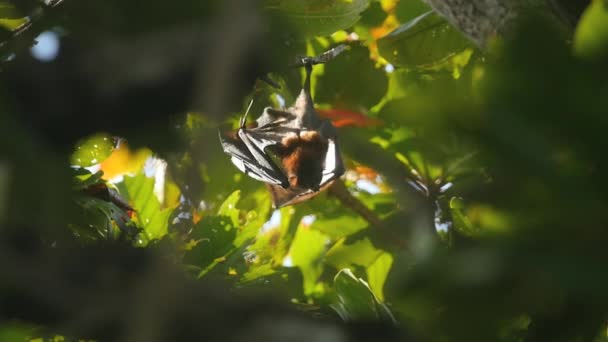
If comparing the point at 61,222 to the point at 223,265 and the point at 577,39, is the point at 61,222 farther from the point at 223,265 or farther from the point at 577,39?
the point at 223,265

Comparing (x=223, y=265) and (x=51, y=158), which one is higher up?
(x=51, y=158)

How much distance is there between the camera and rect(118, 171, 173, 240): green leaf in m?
2.36

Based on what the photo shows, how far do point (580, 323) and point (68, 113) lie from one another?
617 mm

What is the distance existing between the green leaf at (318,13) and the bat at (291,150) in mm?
384

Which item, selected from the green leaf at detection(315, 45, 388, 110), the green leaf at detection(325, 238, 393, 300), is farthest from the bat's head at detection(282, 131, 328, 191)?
the green leaf at detection(325, 238, 393, 300)

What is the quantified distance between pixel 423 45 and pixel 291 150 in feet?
1.77

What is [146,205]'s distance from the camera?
8.20 feet

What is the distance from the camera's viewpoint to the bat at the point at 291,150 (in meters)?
2.44

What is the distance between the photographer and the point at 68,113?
0.95 metres

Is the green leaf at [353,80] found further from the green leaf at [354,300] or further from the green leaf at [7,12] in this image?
the green leaf at [7,12]

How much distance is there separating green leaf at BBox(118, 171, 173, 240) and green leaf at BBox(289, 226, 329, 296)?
913 mm

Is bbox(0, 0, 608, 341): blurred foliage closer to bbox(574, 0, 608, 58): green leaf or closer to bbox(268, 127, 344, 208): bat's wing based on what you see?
bbox(574, 0, 608, 58): green leaf

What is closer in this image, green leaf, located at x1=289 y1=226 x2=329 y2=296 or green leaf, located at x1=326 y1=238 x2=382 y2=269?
green leaf, located at x1=326 y1=238 x2=382 y2=269

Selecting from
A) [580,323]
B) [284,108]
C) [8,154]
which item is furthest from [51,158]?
[284,108]
